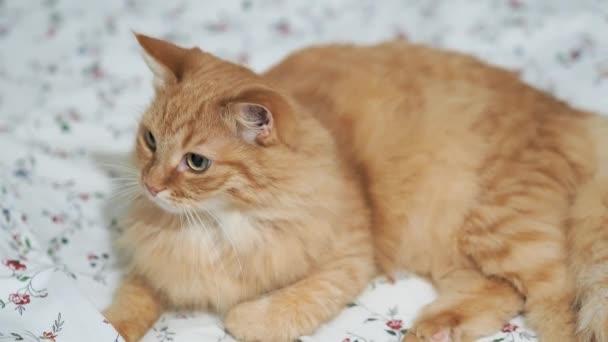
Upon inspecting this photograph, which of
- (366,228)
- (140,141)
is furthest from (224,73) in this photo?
(366,228)

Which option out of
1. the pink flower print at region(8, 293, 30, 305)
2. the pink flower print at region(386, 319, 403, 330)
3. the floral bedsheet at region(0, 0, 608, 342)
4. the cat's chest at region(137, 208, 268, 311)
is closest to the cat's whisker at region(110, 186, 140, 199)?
the floral bedsheet at region(0, 0, 608, 342)

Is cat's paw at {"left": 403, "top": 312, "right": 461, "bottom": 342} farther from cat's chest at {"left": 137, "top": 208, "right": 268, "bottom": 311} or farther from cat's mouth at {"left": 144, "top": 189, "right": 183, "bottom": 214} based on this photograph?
cat's mouth at {"left": 144, "top": 189, "right": 183, "bottom": 214}

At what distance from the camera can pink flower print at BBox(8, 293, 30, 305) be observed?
63.1 inches

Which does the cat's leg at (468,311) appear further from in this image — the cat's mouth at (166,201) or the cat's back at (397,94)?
the cat's mouth at (166,201)

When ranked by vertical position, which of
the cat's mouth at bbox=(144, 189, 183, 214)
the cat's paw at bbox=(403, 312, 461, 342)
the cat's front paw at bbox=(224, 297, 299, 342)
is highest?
the cat's mouth at bbox=(144, 189, 183, 214)

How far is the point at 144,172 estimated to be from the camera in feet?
5.24

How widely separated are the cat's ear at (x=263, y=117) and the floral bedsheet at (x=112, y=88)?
569mm

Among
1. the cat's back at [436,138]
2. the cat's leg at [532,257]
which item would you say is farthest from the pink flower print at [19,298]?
the cat's leg at [532,257]

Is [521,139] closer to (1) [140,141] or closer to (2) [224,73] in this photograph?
(2) [224,73]

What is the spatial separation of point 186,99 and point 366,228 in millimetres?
657

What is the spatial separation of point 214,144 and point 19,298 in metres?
0.65

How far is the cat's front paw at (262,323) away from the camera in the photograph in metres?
1.64

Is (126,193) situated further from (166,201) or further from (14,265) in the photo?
(166,201)

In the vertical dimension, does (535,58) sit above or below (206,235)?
above
